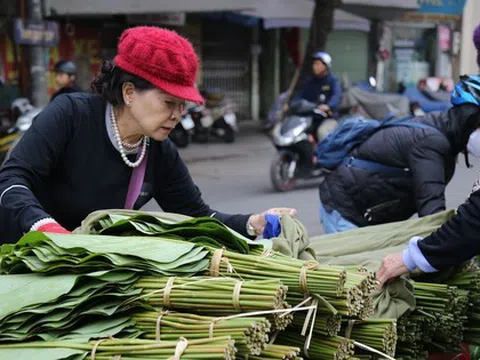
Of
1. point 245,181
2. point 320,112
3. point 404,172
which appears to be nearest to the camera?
point 404,172

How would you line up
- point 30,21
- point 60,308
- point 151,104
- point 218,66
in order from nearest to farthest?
point 60,308
point 151,104
point 30,21
point 218,66

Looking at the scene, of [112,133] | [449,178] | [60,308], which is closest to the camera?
[60,308]

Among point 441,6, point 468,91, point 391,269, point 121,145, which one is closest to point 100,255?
point 121,145

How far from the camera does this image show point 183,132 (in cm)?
1588

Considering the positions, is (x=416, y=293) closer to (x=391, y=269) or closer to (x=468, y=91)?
(x=391, y=269)

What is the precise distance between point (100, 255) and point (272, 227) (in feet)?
2.73

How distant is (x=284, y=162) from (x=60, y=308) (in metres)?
9.42

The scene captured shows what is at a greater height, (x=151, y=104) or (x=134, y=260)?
(x=151, y=104)

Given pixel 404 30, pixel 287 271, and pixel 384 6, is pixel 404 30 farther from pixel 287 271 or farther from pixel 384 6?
pixel 287 271

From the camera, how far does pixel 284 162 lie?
37.9 feet

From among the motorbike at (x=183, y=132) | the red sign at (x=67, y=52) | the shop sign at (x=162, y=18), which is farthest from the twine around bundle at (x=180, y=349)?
the shop sign at (x=162, y=18)

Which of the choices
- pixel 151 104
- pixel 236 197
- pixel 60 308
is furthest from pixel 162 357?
pixel 236 197

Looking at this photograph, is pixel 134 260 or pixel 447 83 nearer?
pixel 134 260

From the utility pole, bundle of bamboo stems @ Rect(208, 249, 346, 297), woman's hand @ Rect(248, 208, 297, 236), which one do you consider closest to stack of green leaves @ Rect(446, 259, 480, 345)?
woman's hand @ Rect(248, 208, 297, 236)
